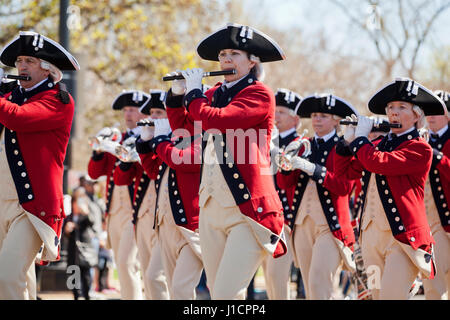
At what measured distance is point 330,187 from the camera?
314 inches

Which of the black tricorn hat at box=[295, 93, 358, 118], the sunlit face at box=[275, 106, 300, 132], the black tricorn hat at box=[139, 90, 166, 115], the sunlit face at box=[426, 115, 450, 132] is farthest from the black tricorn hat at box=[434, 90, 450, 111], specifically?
the black tricorn hat at box=[139, 90, 166, 115]

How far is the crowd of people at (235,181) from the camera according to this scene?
18.5ft

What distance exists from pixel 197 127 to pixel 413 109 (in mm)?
1786

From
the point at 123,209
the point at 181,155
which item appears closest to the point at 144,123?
the point at 181,155

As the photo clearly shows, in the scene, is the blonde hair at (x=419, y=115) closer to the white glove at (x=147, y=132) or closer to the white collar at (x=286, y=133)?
the white glove at (x=147, y=132)

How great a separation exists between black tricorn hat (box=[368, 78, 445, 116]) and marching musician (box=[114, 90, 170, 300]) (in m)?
2.17

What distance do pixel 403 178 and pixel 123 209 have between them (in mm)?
3235

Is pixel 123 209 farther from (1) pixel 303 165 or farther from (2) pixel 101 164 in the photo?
(1) pixel 303 165

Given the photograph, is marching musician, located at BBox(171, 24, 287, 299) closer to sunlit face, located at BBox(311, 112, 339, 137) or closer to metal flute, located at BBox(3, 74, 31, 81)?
metal flute, located at BBox(3, 74, 31, 81)

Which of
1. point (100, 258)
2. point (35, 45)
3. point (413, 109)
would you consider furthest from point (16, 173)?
point (100, 258)

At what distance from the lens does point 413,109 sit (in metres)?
7.02

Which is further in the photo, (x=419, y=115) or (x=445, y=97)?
(x=445, y=97)
